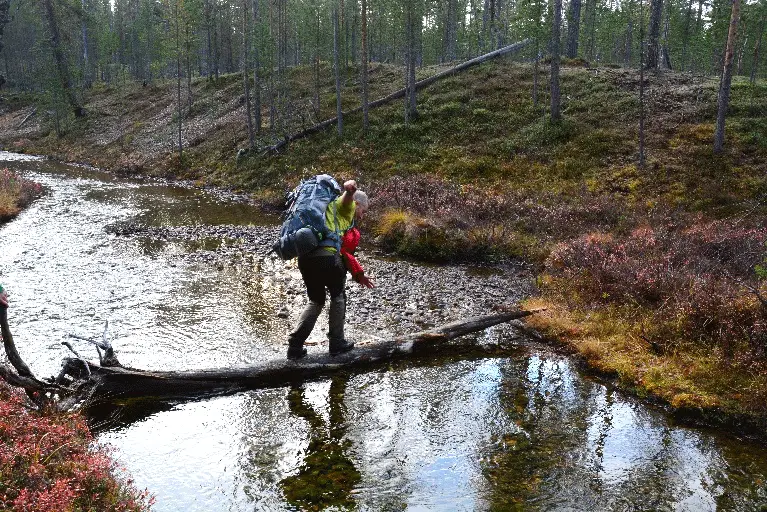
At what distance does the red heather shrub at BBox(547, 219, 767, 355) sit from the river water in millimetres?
2054

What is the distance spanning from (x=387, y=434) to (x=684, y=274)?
22.8ft

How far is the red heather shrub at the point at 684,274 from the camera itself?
8.48 m

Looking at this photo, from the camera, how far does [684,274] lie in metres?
10.2

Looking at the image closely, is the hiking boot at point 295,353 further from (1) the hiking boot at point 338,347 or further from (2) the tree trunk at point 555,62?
(2) the tree trunk at point 555,62

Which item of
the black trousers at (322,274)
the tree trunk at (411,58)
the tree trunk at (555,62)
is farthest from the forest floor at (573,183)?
the black trousers at (322,274)

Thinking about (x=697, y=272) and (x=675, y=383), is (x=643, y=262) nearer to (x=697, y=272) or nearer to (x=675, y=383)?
(x=697, y=272)

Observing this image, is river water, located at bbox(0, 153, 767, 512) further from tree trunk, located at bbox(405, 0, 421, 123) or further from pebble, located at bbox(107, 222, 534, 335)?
tree trunk, located at bbox(405, 0, 421, 123)

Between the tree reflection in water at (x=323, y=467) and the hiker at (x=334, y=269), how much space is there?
3.05ft

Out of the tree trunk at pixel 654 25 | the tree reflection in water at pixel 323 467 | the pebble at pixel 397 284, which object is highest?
the tree trunk at pixel 654 25

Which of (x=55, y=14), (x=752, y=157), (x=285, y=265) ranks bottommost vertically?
Result: (x=285, y=265)

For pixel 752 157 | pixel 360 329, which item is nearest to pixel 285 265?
pixel 360 329

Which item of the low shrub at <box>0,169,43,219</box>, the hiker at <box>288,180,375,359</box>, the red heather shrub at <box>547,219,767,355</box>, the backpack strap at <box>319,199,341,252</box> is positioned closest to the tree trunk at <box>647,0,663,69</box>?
the red heather shrub at <box>547,219,767,355</box>

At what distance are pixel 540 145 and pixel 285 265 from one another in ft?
56.0

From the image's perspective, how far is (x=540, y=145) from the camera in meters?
27.0
